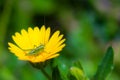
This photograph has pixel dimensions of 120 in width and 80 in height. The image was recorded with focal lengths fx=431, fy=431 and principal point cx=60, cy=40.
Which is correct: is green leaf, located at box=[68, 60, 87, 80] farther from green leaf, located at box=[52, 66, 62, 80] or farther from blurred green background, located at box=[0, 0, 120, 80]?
blurred green background, located at box=[0, 0, 120, 80]

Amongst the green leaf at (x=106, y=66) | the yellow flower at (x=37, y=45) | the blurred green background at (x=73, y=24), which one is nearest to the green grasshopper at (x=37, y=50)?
the yellow flower at (x=37, y=45)

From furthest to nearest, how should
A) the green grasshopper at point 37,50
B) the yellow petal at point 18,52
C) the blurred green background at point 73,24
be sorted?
the blurred green background at point 73,24
the green grasshopper at point 37,50
the yellow petal at point 18,52

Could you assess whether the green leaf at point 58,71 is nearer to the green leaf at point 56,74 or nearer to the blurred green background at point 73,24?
the green leaf at point 56,74

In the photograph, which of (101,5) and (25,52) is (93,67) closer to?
(101,5)

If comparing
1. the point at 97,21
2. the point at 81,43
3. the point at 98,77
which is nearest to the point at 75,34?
the point at 81,43

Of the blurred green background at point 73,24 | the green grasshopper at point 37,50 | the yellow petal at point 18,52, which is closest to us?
the yellow petal at point 18,52

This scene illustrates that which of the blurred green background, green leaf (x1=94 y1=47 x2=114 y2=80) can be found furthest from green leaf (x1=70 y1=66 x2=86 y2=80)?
the blurred green background
